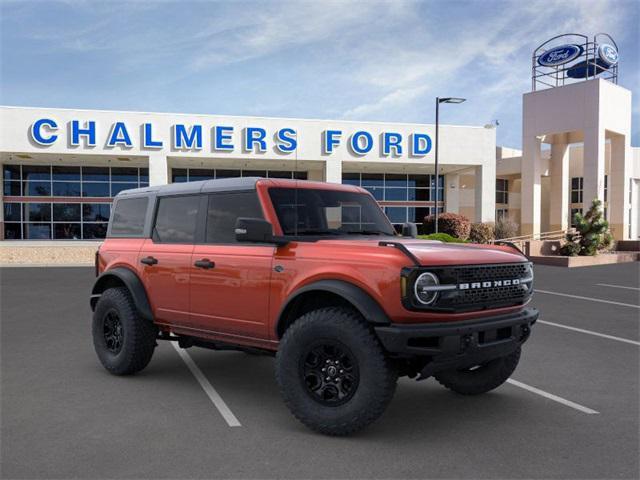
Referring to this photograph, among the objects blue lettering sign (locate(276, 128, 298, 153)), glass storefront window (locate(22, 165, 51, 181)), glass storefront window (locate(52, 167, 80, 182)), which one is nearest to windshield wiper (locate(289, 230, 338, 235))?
blue lettering sign (locate(276, 128, 298, 153))

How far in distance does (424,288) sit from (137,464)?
2383 millimetres

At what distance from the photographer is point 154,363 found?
23.2 feet

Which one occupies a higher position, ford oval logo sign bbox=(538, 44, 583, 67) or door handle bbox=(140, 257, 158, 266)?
ford oval logo sign bbox=(538, 44, 583, 67)

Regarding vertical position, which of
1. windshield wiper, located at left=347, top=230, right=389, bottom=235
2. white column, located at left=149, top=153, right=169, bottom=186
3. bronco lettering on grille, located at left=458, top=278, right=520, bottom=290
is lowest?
bronco lettering on grille, located at left=458, top=278, right=520, bottom=290

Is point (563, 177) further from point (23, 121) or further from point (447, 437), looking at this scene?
point (447, 437)

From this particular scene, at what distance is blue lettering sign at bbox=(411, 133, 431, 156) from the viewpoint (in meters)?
34.4

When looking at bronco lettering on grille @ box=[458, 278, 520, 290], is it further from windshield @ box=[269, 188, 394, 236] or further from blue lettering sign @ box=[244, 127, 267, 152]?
blue lettering sign @ box=[244, 127, 267, 152]

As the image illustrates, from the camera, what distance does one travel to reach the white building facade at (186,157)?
1198 inches

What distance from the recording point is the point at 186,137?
103ft

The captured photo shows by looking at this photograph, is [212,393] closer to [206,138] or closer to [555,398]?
[555,398]

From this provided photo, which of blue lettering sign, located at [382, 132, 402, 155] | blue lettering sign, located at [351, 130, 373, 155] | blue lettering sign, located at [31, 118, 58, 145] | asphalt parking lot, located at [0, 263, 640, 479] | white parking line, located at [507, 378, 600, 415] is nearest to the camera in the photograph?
asphalt parking lot, located at [0, 263, 640, 479]

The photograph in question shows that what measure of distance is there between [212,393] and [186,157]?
27.8m

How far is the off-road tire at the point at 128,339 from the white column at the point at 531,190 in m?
Result: 32.3

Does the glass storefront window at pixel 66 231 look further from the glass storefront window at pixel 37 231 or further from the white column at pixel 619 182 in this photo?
the white column at pixel 619 182
